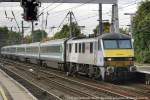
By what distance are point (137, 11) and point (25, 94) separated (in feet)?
179

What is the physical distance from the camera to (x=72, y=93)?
78.7 ft

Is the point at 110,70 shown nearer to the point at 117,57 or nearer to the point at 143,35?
the point at 117,57

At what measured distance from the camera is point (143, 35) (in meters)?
70.6

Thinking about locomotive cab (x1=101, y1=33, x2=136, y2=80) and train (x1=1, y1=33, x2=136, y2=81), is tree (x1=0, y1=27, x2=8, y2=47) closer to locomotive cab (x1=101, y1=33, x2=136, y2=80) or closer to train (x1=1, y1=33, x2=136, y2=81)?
train (x1=1, y1=33, x2=136, y2=81)

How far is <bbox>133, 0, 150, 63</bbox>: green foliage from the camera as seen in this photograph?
231ft

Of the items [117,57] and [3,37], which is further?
[3,37]

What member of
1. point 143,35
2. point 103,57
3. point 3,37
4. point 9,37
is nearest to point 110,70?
point 103,57

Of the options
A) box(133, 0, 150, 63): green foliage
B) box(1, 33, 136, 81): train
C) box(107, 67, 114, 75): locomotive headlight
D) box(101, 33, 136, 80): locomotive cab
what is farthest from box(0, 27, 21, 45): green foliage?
box(107, 67, 114, 75): locomotive headlight

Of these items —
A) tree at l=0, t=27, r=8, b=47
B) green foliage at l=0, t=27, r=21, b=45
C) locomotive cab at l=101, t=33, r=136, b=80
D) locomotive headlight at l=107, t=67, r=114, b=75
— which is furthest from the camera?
tree at l=0, t=27, r=8, b=47

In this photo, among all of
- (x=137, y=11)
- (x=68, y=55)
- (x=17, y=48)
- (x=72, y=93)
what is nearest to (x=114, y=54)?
(x=72, y=93)

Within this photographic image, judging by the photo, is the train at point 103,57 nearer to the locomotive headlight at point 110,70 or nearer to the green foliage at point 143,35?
the locomotive headlight at point 110,70

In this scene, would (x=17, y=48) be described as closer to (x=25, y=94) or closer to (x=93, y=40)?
(x=93, y=40)

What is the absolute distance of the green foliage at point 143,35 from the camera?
70.4 m

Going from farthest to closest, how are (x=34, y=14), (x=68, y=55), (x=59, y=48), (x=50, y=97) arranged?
(x=59, y=48), (x=68, y=55), (x=50, y=97), (x=34, y=14)
